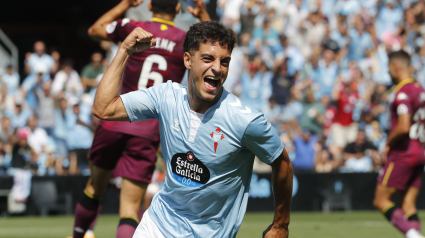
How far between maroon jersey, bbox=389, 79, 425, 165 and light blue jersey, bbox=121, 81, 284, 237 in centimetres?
392

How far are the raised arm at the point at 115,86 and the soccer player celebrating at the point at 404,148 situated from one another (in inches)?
170

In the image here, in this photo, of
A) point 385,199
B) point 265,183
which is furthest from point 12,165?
point 385,199

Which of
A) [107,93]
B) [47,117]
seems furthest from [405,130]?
[47,117]

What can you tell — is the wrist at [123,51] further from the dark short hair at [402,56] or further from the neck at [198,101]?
the dark short hair at [402,56]

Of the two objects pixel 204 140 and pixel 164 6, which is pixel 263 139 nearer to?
pixel 204 140

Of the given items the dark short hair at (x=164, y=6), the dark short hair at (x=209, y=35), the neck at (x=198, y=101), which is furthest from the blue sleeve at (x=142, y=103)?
the dark short hair at (x=164, y=6)

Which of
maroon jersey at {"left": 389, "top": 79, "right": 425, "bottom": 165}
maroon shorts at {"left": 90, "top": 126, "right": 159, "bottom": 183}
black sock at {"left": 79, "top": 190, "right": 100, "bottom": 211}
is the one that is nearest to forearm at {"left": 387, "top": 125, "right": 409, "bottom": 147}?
maroon jersey at {"left": 389, "top": 79, "right": 425, "bottom": 165}

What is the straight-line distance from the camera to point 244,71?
50.4 feet

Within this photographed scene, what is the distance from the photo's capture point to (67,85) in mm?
14914

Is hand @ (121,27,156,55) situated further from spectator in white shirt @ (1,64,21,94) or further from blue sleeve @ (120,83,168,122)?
spectator in white shirt @ (1,64,21,94)

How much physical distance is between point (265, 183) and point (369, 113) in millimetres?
4047

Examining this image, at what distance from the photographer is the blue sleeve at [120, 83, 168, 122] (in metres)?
3.77

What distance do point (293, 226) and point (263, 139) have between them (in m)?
7.07

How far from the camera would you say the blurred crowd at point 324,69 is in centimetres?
1417
